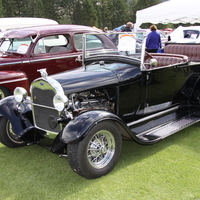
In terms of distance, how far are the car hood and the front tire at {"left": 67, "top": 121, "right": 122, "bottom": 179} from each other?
0.59 m

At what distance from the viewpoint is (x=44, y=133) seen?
3211mm

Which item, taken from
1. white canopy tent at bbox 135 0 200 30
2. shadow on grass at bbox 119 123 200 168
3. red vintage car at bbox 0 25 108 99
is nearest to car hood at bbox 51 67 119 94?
shadow on grass at bbox 119 123 200 168

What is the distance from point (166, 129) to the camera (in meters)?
3.68

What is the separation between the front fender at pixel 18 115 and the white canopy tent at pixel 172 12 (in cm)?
737

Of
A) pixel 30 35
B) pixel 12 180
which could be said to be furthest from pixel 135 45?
pixel 30 35

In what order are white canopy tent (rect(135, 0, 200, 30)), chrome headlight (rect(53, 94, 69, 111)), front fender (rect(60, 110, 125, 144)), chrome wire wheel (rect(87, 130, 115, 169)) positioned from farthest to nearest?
white canopy tent (rect(135, 0, 200, 30)) < chrome wire wheel (rect(87, 130, 115, 169)) < chrome headlight (rect(53, 94, 69, 111)) < front fender (rect(60, 110, 125, 144))

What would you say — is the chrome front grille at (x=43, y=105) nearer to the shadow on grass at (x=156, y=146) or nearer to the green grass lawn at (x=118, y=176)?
the green grass lawn at (x=118, y=176)

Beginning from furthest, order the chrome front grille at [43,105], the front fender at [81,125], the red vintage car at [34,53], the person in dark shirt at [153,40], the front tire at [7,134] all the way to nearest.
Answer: the person in dark shirt at [153,40] → the red vintage car at [34,53] → the front tire at [7,134] → the chrome front grille at [43,105] → the front fender at [81,125]

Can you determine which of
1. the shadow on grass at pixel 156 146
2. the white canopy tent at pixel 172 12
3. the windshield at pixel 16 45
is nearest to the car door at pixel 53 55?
the windshield at pixel 16 45

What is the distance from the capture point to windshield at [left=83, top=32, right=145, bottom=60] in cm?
354

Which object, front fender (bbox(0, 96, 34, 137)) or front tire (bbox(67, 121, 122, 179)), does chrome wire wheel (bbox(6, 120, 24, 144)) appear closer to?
front fender (bbox(0, 96, 34, 137))

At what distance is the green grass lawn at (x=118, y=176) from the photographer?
8.57 ft

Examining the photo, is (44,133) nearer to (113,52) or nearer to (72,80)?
(72,80)

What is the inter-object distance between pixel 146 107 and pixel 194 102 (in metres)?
1.25
